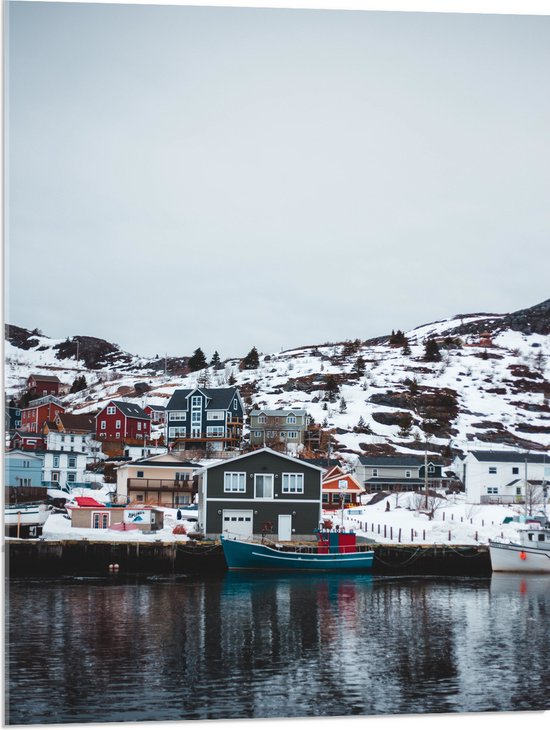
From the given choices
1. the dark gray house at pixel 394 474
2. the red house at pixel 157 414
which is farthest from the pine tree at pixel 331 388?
the dark gray house at pixel 394 474

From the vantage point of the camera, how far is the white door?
4694 cm

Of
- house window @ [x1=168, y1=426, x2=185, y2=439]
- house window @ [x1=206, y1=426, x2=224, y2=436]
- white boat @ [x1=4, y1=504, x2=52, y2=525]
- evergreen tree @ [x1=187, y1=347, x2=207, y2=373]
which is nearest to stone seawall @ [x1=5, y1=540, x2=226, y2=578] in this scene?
white boat @ [x1=4, y1=504, x2=52, y2=525]

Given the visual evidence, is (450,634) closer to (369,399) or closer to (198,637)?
(198,637)

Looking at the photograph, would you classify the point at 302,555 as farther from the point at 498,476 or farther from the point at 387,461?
the point at 387,461

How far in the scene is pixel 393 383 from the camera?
115 metres

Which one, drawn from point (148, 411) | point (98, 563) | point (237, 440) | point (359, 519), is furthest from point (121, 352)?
point (98, 563)

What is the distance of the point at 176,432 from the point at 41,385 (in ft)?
94.0

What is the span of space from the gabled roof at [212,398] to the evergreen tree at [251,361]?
3849cm

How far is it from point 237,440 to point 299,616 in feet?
203

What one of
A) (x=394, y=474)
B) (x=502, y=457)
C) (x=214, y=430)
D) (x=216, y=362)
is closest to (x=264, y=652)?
(x=502, y=457)

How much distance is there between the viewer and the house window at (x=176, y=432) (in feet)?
300

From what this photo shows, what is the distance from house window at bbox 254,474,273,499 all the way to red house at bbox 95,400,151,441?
43.7 m

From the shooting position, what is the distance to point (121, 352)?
15638 cm

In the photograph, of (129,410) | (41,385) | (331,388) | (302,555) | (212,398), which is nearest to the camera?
(302,555)
